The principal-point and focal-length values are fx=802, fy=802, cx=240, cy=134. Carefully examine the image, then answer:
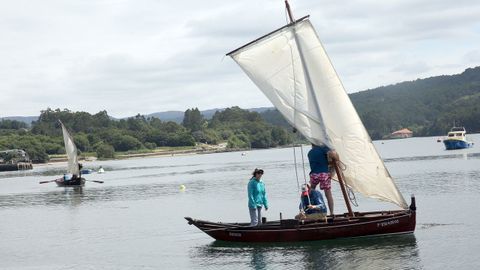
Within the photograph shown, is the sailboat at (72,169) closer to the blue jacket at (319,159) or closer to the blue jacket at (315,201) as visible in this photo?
the blue jacket at (319,159)

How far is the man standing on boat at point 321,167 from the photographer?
33.4 m

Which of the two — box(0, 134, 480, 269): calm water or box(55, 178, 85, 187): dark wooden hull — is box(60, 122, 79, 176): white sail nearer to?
box(55, 178, 85, 187): dark wooden hull

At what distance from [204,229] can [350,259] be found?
25.0ft

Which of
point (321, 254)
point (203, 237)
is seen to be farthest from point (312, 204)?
point (203, 237)

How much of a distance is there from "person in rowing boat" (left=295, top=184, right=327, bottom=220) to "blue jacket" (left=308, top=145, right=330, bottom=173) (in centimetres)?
86

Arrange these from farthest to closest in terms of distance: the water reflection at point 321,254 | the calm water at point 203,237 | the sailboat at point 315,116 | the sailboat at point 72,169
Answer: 1. the sailboat at point 72,169
2. the sailboat at point 315,116
3. the calm water at point 203,237
4. the water reflection at point 321,254

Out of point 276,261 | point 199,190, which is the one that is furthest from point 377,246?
point 199,190

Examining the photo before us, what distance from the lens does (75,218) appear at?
54594 mm

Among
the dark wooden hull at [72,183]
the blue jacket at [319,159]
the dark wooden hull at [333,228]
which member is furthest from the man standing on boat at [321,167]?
the dark wooden hull at [72,183]

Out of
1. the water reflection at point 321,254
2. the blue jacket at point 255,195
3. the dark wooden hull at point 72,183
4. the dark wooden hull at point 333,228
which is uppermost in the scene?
the blue jacket at point 255,195

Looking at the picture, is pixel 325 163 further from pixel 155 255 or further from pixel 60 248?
pixel 60 248

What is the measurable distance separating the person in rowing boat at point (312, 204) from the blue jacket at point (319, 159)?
0.86m

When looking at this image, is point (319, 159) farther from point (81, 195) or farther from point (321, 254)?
point (81, 195)

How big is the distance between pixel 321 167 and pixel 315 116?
217cm
